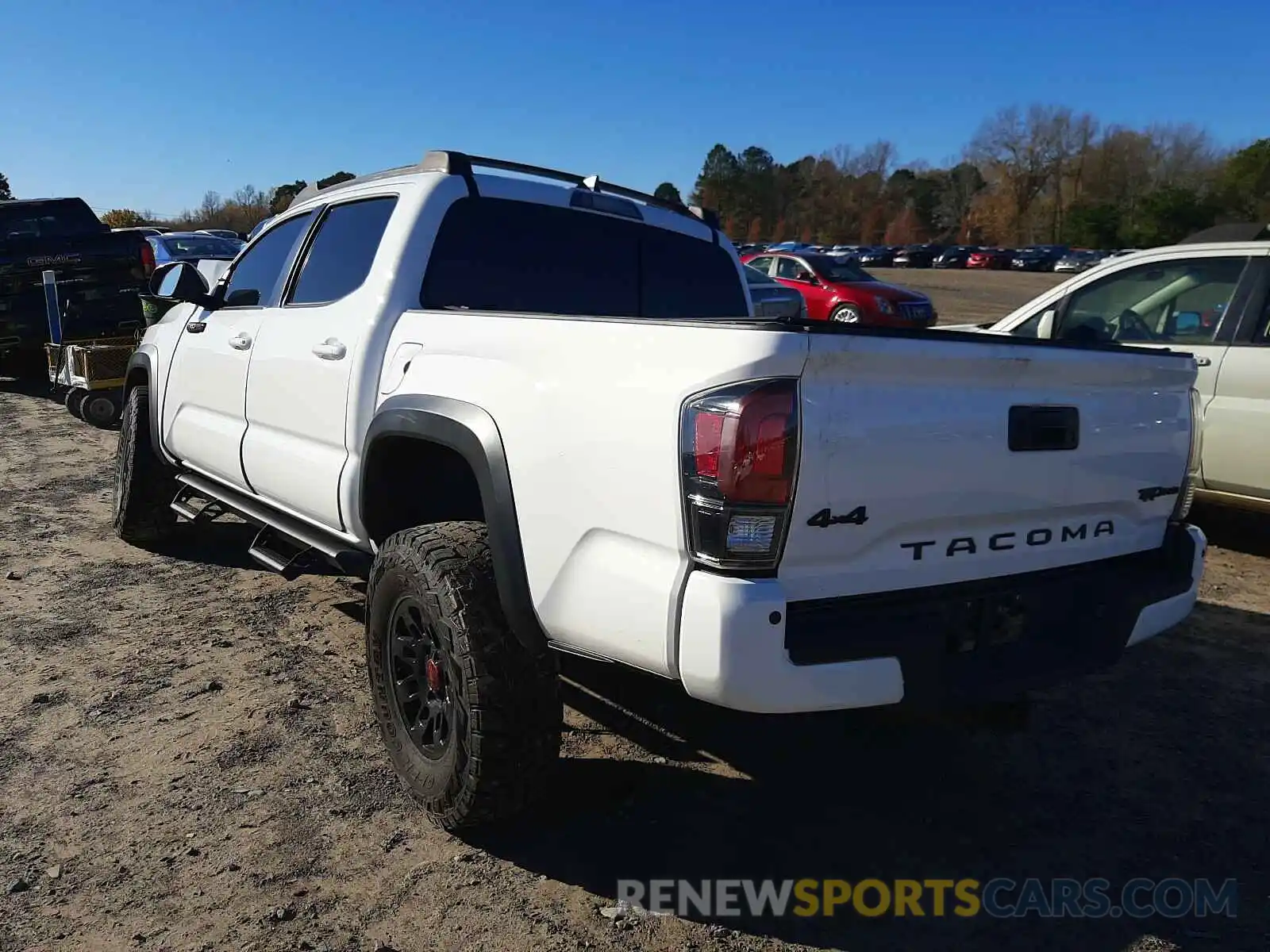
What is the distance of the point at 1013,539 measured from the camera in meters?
2.61

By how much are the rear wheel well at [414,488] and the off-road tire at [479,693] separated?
427 mm

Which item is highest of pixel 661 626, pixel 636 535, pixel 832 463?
pixel 832 463

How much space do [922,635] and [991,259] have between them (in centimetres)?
6192

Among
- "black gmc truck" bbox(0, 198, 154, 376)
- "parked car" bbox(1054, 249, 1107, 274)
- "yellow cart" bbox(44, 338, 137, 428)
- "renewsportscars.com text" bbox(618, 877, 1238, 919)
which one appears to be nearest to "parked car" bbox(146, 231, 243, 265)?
"black gmc truck" bbox(0, 198, 154, 376)

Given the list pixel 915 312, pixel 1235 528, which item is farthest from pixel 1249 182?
pixel 1235 528

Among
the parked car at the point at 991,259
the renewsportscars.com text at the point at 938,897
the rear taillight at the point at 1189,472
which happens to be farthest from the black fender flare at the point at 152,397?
the parked car at the point at 991,259

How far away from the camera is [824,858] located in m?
2.88

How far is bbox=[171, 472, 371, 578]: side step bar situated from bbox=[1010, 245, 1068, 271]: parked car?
57.2 meters

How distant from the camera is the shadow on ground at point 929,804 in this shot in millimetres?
2662

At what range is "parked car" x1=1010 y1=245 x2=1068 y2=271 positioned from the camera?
184ft

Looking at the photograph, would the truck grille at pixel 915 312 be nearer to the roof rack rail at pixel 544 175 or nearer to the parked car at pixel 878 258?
the roof rack rail at pixel 544 175

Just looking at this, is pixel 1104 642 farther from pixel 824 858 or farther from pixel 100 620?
pixel 100 620

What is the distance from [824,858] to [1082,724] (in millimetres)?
1475

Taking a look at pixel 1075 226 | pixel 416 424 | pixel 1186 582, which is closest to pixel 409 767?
pixel 416 424
